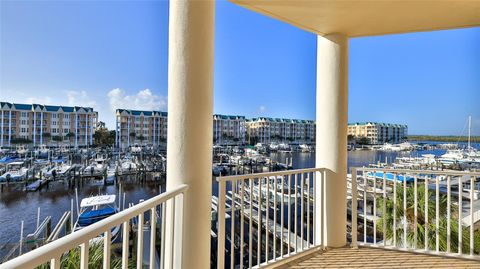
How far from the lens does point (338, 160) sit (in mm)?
3008

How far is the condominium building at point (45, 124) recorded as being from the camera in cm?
630

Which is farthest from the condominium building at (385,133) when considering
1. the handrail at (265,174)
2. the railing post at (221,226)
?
the railing post at (221,226)

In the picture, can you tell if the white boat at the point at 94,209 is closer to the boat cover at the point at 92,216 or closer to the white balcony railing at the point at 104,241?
the boat cover at the point at 92,216

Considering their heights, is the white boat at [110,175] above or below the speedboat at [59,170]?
below

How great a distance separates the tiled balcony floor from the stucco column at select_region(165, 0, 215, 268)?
4.42 feet

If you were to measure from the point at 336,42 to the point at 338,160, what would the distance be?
1319 mm

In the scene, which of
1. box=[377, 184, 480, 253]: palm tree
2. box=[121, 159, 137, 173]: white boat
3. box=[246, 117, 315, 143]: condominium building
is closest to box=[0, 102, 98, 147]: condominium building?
box=[121, 159, 137, 173]: white boat

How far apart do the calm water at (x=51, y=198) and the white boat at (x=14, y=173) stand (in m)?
0.44

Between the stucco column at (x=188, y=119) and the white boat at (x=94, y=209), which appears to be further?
the white boat at (x=94, y=209)

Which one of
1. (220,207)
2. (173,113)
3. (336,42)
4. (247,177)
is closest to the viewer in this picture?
(173,113)

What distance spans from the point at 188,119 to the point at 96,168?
9829 millimetres

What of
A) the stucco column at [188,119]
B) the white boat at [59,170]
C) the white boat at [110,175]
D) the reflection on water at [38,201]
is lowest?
the reflection on water at [38,201]

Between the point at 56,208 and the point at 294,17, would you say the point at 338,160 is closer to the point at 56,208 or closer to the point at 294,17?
the point at 294,17

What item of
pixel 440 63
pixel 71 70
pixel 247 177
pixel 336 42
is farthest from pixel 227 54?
pixel 247 177
